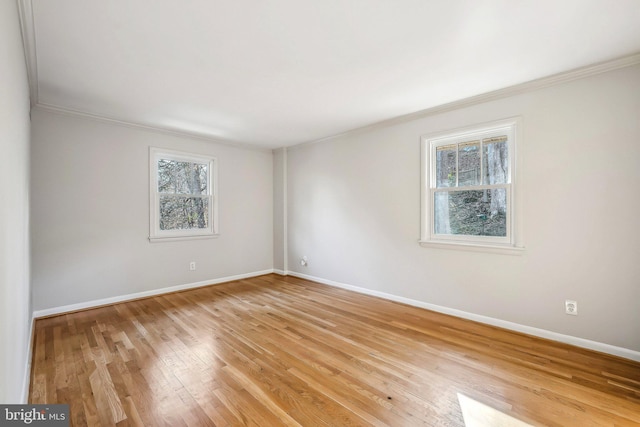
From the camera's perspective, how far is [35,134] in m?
3.38

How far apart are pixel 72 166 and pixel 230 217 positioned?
7.42 ft

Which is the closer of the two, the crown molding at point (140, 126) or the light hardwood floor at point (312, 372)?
the light hardwood floor at point (312, 372)

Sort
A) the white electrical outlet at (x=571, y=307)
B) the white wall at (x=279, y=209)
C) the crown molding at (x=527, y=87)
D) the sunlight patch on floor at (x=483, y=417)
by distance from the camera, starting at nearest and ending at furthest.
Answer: the sunlight patch on floor at (x=483, y=417) → the crown molding at (x=527, y=87) → the white electrical outlet at (x=571, y=307) → the white wall at (x=279, y=209)

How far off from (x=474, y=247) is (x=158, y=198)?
4.34m

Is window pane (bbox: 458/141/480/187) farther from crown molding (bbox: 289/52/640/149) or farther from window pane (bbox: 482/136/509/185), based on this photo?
crown molding (bbox: 289/52/640/149)

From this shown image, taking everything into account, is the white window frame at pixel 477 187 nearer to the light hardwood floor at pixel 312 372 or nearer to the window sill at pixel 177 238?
the light hardwood floor at pixel 312 372

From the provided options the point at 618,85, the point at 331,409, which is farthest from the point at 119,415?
the point at 618,85

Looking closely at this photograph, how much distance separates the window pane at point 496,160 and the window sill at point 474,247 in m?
0.70

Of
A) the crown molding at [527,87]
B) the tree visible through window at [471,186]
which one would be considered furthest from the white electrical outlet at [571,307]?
the crown molding at [527,87]

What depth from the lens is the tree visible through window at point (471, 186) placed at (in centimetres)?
311

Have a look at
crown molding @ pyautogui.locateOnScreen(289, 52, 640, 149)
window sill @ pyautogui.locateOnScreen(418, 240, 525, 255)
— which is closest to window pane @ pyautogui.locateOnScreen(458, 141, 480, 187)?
crown molding @ pyautogui.locateOnScreen(289, 52, 640, 149)

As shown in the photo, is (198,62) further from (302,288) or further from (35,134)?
(302,288)

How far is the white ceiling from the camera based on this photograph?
1.86 metres

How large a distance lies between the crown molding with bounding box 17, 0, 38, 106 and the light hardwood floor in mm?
2473
